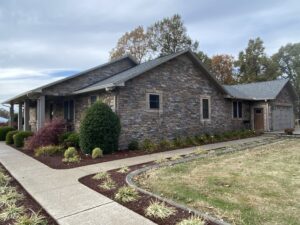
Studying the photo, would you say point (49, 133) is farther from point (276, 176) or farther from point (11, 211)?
point (276, 176)

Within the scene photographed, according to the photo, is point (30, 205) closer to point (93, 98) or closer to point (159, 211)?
point (159, 211)

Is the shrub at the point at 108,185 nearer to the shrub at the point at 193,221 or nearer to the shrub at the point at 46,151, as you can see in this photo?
the shrub at the point at 193,221

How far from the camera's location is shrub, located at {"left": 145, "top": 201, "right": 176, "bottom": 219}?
13.4 feet

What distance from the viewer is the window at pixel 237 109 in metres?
18.4

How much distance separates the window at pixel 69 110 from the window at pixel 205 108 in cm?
803

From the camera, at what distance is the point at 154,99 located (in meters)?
13.0

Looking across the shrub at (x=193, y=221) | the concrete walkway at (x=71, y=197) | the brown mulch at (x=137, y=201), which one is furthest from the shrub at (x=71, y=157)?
the shrub at (x=193, y=221)

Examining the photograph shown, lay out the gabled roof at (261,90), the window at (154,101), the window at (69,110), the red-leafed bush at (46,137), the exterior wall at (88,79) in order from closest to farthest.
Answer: the red-leafed bush at (46,137)
the window at (154,101)
the exterior wall at (88,79)
the window at (69,110)
the gabled roof at (261,90)

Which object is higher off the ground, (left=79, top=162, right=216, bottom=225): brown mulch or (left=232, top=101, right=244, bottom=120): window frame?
(left=232, top=101, right=244, bottom=120): window frame

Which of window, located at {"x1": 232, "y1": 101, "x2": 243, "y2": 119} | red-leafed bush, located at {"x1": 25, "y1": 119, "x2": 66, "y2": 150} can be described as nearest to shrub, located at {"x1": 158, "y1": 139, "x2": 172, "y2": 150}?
red-leafed bush, located at {"x1": 25, "y1": 119, "x2": 66, "y2": 150}

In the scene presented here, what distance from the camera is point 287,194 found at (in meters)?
5.07

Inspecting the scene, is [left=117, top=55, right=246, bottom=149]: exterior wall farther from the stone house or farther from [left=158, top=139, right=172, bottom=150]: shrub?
[left=158, top=139, right=172, bottom=150]: shrub

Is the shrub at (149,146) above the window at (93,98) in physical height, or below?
below

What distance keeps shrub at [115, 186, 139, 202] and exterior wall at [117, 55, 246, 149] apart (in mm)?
6484
